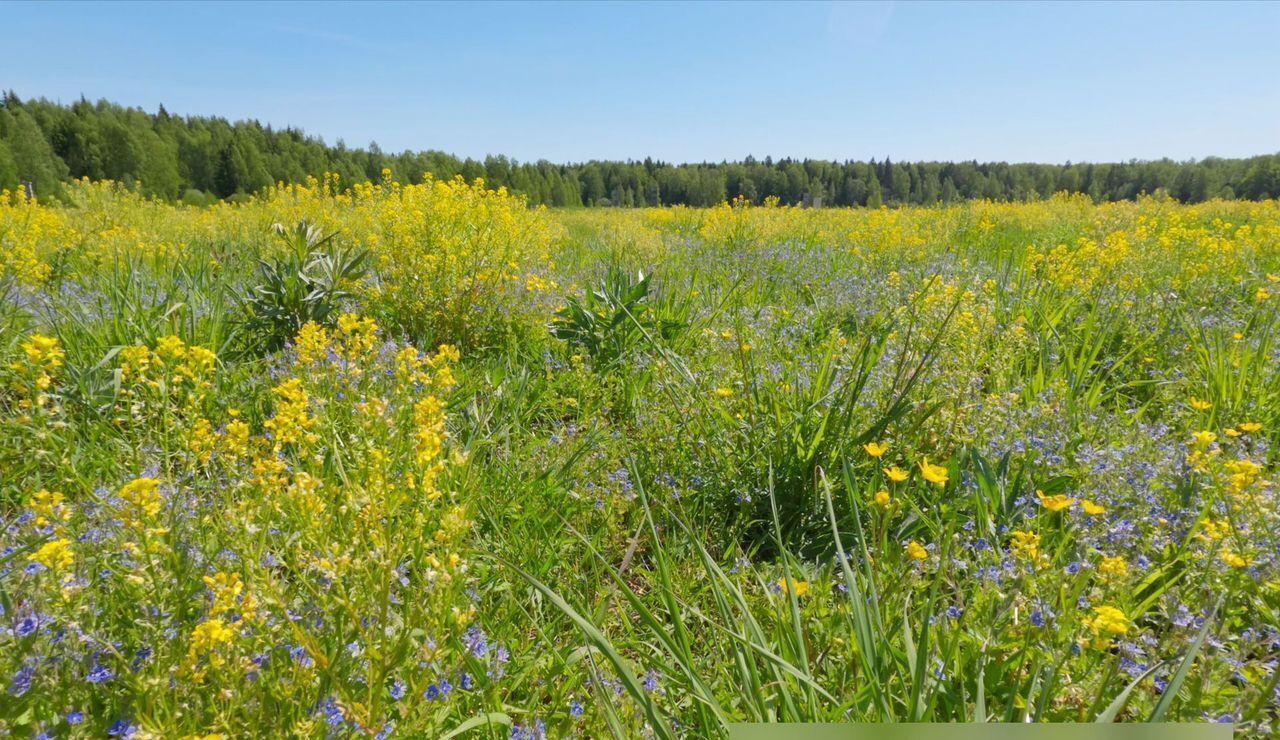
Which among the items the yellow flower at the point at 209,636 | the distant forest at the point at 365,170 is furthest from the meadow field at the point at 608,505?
the distant forest at the point at 365,170

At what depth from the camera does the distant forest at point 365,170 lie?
3753 centimetres

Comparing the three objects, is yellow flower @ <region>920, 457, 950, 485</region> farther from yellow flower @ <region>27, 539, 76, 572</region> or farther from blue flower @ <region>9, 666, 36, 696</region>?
blue flower @ <region>9, 666, 36, 696</region>

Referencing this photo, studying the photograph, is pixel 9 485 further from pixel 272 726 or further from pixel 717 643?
pixel 717 643

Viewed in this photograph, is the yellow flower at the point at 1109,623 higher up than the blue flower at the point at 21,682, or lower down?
higher up

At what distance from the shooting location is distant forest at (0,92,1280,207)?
37531 mm

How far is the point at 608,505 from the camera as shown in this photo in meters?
2.07

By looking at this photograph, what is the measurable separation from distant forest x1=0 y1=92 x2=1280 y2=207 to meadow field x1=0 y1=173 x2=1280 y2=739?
3034 centimetres

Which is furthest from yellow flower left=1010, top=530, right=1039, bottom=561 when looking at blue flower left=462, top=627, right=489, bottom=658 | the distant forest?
the distant forest

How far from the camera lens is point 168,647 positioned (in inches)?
43.5

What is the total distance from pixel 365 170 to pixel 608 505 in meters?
52.3

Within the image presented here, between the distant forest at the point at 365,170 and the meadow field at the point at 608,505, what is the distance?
1195 inches

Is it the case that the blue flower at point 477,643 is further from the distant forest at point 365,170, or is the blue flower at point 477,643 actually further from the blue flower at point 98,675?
the distant forest at point 365,170

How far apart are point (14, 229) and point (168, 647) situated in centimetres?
683

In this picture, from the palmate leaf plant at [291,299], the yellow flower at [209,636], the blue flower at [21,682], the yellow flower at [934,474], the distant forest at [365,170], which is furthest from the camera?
the distant forest at [365,170]
